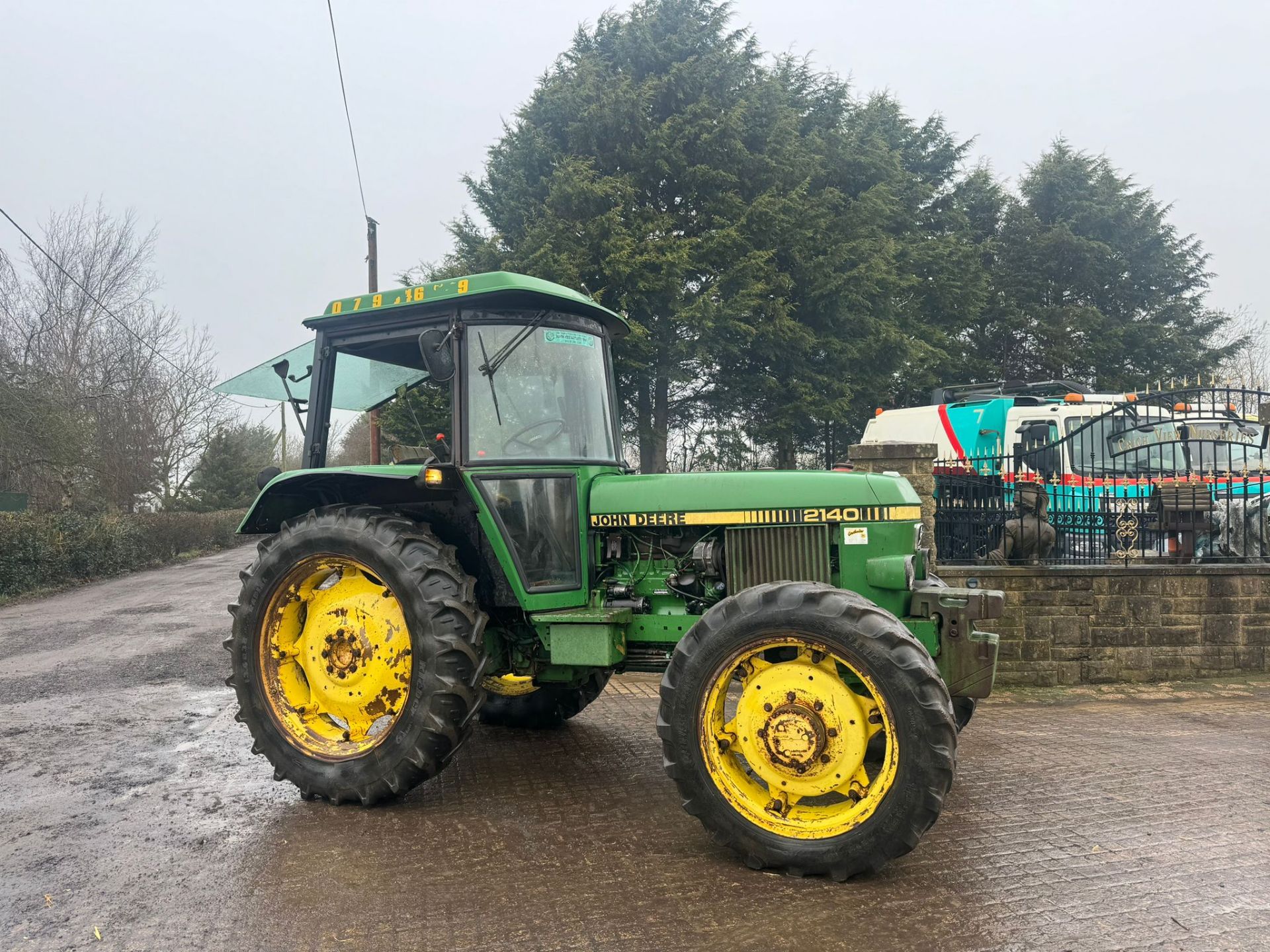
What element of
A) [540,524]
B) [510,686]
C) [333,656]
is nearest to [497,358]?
[540,524]

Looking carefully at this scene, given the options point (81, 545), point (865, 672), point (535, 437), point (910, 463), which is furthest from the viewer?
point (81, 545)

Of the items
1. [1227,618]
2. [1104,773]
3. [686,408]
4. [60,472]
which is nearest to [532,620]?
[1104,773]

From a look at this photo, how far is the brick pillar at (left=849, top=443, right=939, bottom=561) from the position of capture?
762 cm

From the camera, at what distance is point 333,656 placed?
473 centimetres

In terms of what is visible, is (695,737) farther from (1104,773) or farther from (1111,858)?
(1104,773)

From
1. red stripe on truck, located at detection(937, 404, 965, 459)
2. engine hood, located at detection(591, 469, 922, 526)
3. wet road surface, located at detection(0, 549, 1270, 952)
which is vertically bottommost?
wet road surface, located at detection(0, 549, 1270, 952)

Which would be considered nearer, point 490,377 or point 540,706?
point 490,377

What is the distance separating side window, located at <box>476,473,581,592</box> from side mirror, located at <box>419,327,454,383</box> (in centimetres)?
54

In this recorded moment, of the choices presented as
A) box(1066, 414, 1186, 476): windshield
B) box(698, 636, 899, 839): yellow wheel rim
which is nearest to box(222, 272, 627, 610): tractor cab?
box(698, 636, 899, 839): yellow wheel rim

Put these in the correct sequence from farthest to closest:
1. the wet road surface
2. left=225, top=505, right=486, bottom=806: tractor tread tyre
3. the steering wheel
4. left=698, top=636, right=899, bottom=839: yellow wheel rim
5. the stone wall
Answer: the stone wall < the steering wheel < left=225, top=505, right=486, bottom=806: tractor tread tyre < left=698, top=636, right=899, bottom=839: yellow wheel rim < the wet road surface

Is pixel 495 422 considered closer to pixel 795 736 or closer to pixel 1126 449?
pixel 795 736

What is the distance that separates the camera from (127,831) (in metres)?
4.12

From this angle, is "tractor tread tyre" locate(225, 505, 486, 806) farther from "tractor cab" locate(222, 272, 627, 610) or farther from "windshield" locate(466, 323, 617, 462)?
"windshield" locate(466, 323, 617, 462)

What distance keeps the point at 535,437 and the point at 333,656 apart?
1530mm
